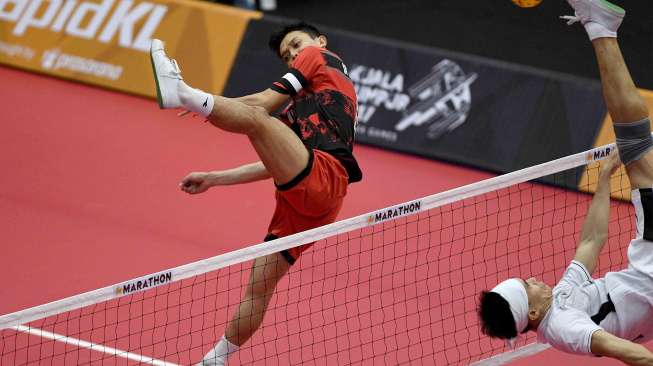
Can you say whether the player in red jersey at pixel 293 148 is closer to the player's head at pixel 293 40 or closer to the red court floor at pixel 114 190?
the player's head at pixel 293 40

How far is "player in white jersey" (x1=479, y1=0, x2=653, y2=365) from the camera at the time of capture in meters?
7.02

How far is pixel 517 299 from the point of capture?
7016 mm

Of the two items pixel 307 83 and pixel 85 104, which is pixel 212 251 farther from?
pixel 85 104

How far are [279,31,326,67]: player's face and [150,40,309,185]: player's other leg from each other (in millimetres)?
1096

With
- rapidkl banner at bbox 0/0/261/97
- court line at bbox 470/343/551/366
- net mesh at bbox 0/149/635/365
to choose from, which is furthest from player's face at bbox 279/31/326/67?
rapidkl banner at bbox 0/0/261/97

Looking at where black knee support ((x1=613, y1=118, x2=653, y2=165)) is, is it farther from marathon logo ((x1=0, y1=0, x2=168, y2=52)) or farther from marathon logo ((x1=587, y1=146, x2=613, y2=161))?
marathon logo ((x1=0, y1=0, x2=168, y2=52))

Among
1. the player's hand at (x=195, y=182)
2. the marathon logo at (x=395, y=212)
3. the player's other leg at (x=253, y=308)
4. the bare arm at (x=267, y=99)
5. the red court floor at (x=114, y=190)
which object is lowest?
the red court floor at (x=114, y=190)

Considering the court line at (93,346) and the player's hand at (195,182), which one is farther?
the court line at (93,346)

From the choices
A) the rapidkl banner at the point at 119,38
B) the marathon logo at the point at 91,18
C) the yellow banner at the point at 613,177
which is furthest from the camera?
the marathon logo at the point at 91,18

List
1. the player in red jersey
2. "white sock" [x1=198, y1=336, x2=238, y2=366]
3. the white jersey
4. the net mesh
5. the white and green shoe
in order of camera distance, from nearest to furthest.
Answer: the white jersey → the white and green shoe → the player in red jersey → "white sock" [x1=198, y1=336, x2=238, y2=366] → the net mesh

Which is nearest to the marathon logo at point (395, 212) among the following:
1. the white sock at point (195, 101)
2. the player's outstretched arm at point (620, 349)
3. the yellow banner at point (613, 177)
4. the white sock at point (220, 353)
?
the white sock at point (195, 101)

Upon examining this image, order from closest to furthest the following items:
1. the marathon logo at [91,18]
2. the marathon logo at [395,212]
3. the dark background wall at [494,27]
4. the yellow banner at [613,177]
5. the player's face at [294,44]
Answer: the marathon logo at [395,212] → the player's face at [294,44] → the yellow banner at [613,177] → the marathon logo at [91,18] → the dark background wall at [494,27]

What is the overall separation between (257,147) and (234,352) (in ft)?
5.89

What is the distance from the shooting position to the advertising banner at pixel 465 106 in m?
12.4
